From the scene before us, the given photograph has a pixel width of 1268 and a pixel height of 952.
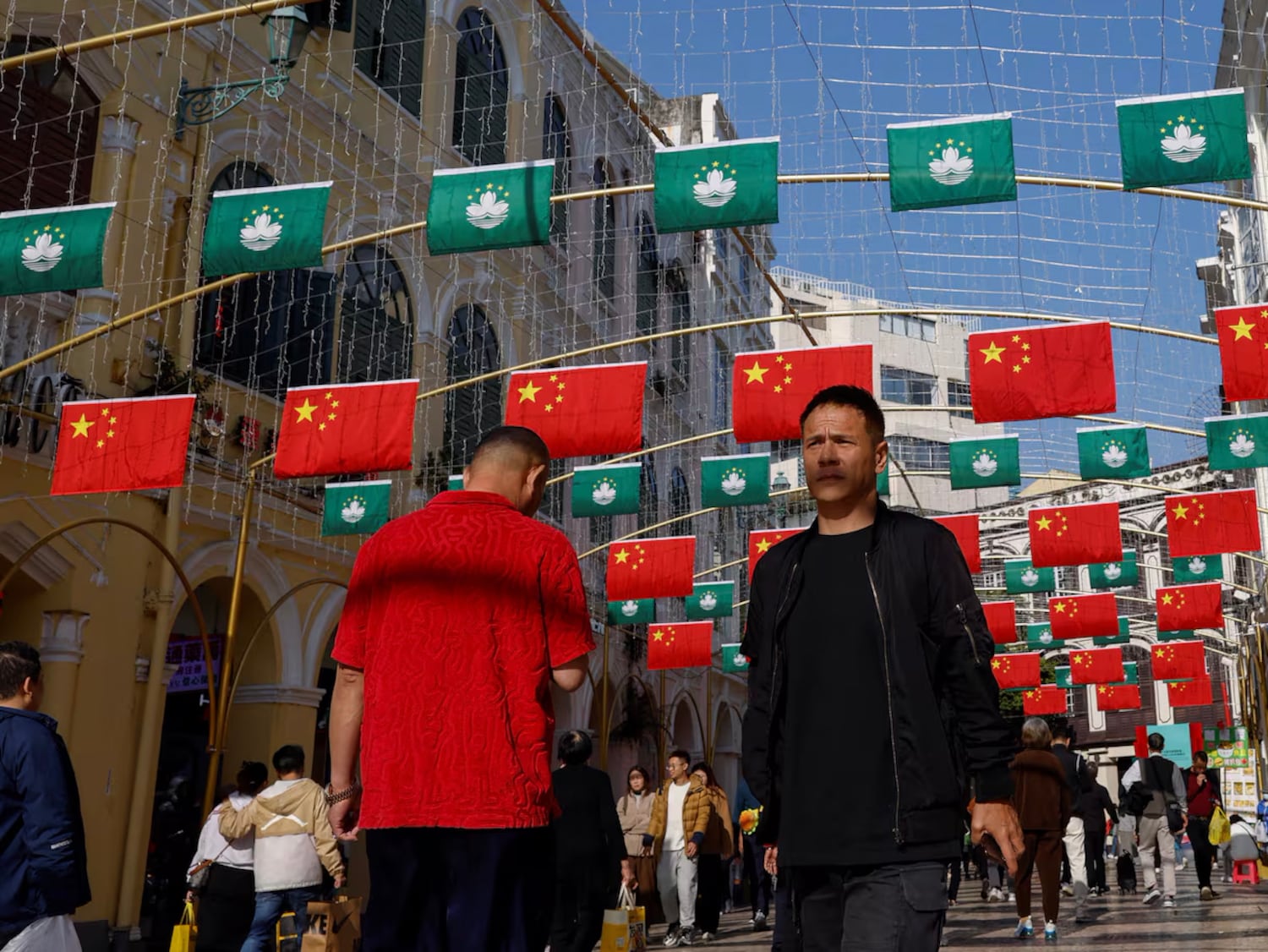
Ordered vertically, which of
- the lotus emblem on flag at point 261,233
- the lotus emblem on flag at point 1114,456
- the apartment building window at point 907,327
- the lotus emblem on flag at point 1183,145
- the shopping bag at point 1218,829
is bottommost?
the shopping bag at point 1218,829

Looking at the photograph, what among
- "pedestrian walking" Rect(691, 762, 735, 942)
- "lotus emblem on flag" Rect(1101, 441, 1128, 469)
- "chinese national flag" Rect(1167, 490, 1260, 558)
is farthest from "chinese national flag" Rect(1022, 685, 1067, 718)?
"pedestrian walking" Rect(691, 762, 735, 942)

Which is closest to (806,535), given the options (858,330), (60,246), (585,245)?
(60,246)

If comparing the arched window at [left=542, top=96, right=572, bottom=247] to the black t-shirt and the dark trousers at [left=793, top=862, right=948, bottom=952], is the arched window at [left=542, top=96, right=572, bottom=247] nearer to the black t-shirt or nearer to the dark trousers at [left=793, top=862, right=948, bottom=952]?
the black t-shirt

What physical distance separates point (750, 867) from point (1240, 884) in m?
9.84

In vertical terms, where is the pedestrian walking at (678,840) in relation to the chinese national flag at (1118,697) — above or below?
below

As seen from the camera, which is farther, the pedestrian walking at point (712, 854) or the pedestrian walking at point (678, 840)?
the pedestrian walking at point (712, 854)

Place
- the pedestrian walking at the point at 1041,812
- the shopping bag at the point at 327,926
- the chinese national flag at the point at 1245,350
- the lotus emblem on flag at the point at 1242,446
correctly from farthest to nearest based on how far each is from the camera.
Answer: the lotus emblem on flag at the point at 1242,446 < the chinese national flag at the point at 1245,350 < the pedestrian walking at the point at 1041,812 < the shopping bag at the point at 327,926

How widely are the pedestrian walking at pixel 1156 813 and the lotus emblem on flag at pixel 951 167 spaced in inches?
313

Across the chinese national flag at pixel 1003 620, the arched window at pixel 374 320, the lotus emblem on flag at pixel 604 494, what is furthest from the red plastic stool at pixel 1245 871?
the arched window at pixel 374 320

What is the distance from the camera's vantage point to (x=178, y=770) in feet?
66.4

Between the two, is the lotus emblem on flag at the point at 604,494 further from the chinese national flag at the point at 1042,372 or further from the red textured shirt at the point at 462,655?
the red textured shirt at the point at 462,655

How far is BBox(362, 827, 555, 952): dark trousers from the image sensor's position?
361 centimetres

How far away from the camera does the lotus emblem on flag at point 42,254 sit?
11695mm

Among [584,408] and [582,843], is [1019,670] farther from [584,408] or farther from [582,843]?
[582,843]
